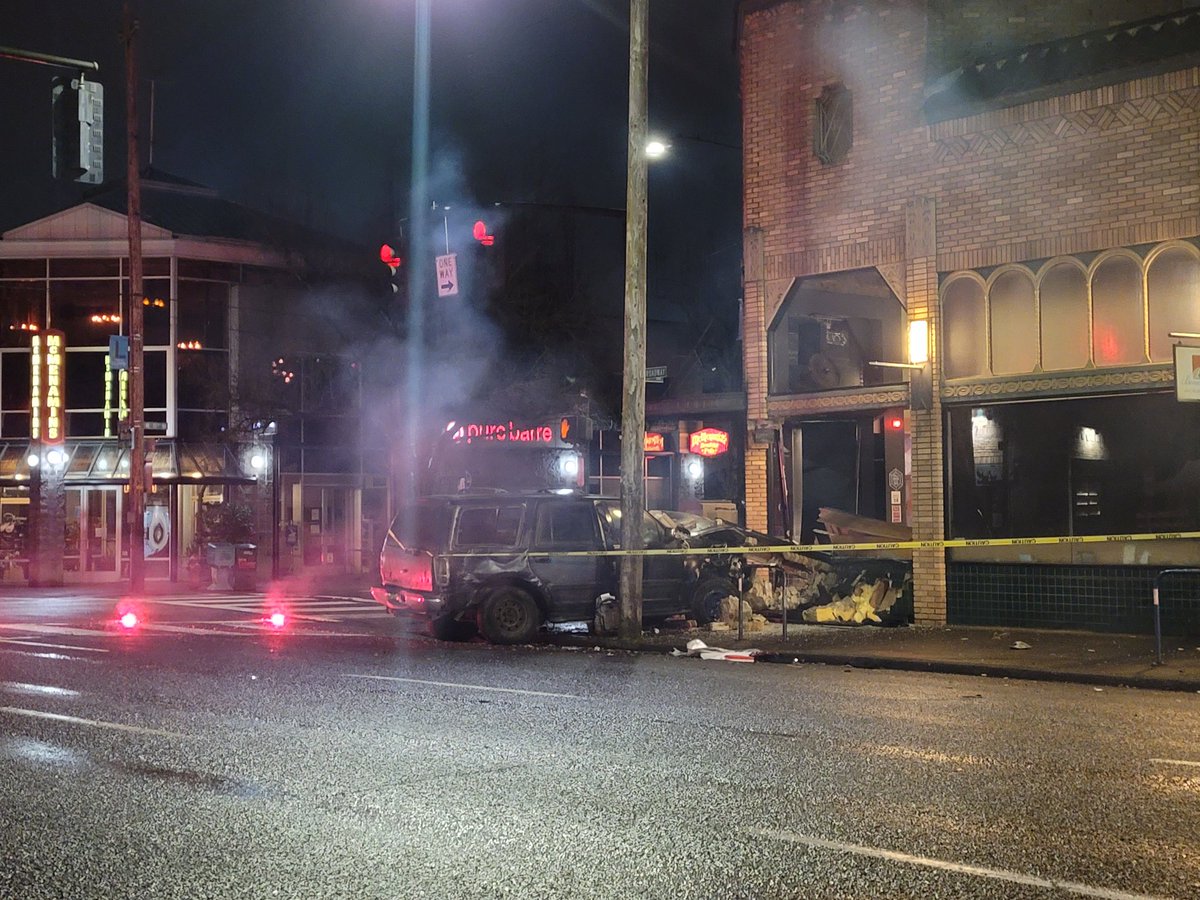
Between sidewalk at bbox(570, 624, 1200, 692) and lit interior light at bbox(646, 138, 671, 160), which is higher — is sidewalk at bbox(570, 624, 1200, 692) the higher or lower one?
the lower one

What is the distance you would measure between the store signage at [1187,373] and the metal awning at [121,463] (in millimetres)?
25036

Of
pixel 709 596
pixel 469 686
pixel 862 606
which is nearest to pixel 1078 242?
pixel 862 606

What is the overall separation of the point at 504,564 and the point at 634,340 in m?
3.28

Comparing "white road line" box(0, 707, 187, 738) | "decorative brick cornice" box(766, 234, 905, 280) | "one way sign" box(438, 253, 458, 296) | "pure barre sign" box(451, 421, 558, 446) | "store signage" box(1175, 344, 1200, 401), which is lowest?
"white road line" box(0, 707, 187, 738)

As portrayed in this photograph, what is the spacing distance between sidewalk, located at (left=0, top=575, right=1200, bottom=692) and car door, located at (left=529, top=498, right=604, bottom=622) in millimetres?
499

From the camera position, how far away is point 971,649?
43.6ft

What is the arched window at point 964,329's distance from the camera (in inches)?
607

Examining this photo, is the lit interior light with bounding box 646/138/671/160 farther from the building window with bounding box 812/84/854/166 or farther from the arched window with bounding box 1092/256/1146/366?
the arched window with bounding box 1092/256/1146/366

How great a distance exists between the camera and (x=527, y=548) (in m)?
14.8

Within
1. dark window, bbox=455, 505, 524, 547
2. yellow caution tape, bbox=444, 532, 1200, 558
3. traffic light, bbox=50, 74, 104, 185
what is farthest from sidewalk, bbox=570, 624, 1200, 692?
traffic light, bbox=50, 74, 104, 185

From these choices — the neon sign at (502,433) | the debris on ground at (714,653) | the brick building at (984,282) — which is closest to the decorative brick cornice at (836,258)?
the brick building at (984,282)

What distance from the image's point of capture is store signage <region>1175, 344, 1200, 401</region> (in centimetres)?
1191

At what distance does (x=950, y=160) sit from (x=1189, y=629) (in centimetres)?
658

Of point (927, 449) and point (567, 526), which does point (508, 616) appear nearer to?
point (567, 526)
